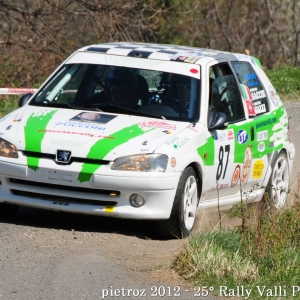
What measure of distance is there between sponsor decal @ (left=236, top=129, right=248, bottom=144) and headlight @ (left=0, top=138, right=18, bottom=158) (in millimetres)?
2359

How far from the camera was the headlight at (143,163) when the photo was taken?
7.48 meters

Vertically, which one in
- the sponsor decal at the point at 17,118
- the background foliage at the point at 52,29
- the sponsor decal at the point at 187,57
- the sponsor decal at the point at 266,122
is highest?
the sponsor decal at the point at 187,57

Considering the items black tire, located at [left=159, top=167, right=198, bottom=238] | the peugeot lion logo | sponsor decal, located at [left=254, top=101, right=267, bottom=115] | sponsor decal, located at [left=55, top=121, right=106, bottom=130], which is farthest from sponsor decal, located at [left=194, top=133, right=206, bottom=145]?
sponsor decal, located at [left=254, top=101, right=267, bottom=115]

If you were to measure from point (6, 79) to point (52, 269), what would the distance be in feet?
39.3

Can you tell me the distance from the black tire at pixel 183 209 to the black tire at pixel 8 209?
4.53ft

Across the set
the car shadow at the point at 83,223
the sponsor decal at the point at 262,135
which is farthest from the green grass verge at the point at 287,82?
the car shadow at the point at 83,223

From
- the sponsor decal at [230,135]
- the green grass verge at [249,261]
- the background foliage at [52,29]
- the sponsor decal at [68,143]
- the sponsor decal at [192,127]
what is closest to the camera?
the green grass verge at [249,261]

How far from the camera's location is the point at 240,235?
285 inches

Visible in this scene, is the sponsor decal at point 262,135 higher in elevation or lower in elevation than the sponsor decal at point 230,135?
lower

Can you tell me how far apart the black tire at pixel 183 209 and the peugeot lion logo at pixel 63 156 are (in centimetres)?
98

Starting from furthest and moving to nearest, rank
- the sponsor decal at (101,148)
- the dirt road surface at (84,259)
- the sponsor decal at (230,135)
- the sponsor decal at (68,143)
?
the sponsor decal at (230,135)
the sponsor decal at (68,143)
the sponsor decal at (101,148)
the dirt road surface at (84,259)

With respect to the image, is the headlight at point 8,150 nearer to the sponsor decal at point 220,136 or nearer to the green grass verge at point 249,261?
the green grass verge at point 249,261

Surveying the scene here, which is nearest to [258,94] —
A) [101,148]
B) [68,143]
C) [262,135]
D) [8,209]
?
[262,135]

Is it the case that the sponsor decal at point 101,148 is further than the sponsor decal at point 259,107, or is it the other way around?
the sponsor decal at point 259,107
